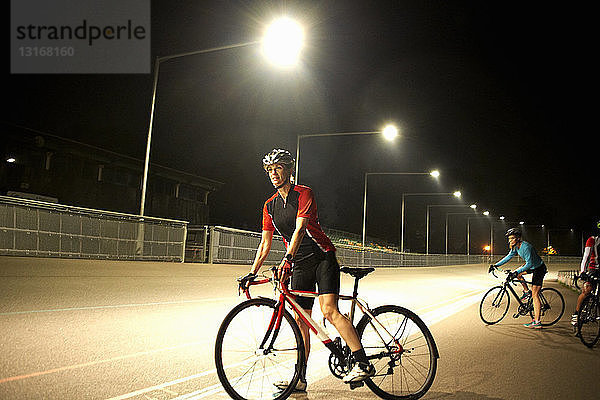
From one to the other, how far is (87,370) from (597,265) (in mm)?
8775

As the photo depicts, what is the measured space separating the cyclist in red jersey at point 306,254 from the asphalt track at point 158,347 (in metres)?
0.41

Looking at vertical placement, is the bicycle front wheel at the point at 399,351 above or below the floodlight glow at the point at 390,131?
below

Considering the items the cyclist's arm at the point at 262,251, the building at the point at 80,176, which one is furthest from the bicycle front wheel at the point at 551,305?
the building at the point at 80,176

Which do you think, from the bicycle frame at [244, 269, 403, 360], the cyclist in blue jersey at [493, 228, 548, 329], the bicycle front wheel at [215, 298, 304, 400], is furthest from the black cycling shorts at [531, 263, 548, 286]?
the bicycle front wheel at [215, 298, 304, 400]

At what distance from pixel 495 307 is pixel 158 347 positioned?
7.31 meters

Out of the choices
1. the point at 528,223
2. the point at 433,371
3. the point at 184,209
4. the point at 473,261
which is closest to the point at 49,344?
the point at 433,371

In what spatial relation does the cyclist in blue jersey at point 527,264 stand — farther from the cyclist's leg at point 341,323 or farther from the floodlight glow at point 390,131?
the floodlight glow at point 390,131

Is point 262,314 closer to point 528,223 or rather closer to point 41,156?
point 41,156

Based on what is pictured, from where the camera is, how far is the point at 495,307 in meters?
11.1

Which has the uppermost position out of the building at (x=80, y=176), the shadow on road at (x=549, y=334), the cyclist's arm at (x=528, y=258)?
the building at (x=80, y=176)

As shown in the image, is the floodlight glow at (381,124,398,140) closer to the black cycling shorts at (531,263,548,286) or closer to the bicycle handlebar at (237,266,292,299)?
the black cycling shorts at (531,263,548,286)

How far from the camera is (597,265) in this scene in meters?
9.82

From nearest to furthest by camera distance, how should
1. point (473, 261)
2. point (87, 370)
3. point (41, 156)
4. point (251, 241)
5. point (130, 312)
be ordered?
point (87, 370)
point (130, 312)
point (251, 241)
point (41, 156)
point (473, 261)

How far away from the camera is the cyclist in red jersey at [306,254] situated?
450 centimetres
